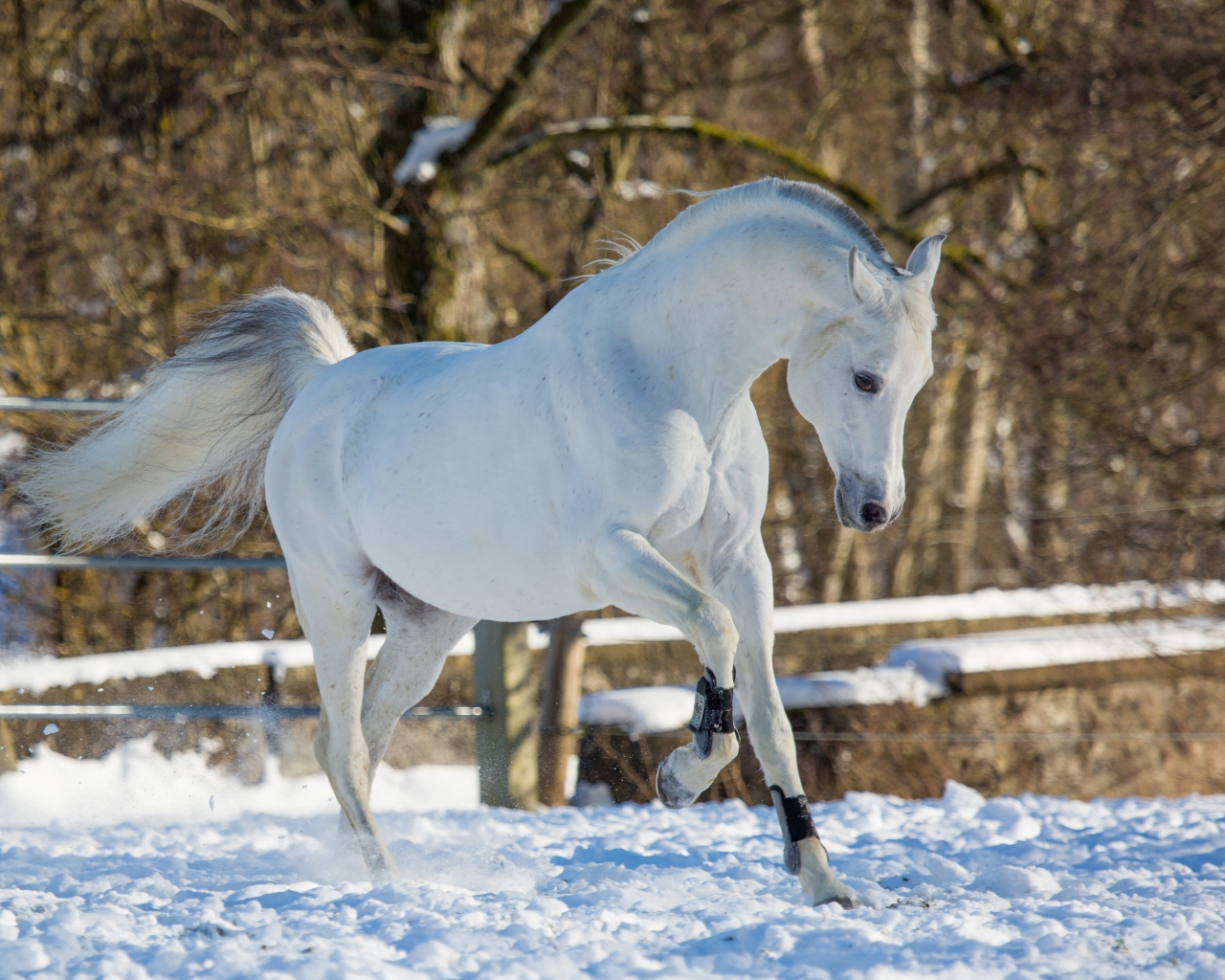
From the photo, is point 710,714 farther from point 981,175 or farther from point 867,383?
point 981,175

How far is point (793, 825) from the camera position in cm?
291

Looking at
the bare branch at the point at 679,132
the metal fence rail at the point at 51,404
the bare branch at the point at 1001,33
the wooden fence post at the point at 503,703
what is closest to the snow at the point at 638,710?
the wooden fence post at the point at 503,703

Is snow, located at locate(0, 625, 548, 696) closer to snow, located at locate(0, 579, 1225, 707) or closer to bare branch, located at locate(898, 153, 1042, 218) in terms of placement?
snow, located at locate(0, 579, 1225, 707)

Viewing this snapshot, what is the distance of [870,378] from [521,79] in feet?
16.0

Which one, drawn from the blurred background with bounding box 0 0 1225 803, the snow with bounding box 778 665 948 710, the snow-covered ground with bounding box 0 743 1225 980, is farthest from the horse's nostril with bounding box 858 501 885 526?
the blurred background with bounding box 0 0 1225 803

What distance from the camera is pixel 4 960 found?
225cm

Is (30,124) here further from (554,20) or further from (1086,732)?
(1086,732)

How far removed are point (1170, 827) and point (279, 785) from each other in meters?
3.28

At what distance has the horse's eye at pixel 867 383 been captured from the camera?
8.78 ft

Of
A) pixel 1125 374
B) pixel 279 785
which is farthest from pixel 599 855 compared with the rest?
pixel 1125 374

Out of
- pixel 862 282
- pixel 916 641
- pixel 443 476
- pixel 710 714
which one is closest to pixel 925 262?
pixel 862 282

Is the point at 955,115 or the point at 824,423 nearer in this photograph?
the point at 824,423

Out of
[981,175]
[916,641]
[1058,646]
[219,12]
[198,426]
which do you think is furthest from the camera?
[981,175]

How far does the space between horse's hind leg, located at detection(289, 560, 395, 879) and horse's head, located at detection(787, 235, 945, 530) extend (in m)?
1.61
